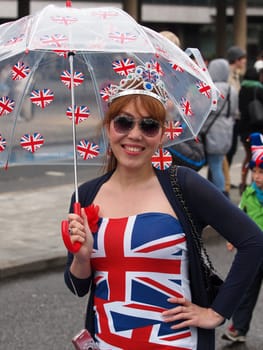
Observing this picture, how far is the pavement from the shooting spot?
7.78 m

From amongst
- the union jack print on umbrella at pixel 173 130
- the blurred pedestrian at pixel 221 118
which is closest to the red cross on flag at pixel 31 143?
the union jack print on umbrella at pixel 173 130

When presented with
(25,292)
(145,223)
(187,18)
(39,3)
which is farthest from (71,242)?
(187,18)

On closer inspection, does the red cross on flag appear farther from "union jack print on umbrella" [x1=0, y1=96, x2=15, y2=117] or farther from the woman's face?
the woman's face

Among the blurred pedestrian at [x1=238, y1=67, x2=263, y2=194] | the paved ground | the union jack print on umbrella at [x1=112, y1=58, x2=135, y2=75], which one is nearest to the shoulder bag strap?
the union jack print on umbrella at [x1=112, y1=58, x2=135, y2=75]

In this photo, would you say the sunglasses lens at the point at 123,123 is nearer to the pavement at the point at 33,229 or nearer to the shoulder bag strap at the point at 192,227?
the shoulder bag strap at the point at 192,227

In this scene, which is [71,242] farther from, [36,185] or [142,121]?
[36,185]

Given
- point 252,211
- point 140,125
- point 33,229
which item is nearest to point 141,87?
point 140,125

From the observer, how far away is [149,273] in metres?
2.64

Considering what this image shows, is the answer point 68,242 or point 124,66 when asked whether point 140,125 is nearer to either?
point 68,242

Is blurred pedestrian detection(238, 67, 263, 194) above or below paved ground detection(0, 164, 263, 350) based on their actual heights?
above

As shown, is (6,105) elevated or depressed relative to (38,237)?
elevated

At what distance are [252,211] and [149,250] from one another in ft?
9.74

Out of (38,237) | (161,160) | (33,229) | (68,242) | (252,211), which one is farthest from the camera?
(33,229)

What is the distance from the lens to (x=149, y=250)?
8.61 ft
